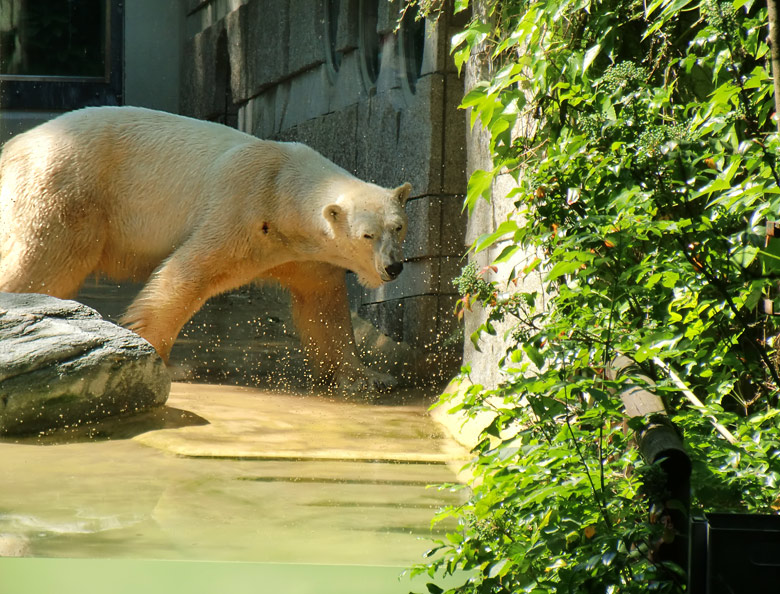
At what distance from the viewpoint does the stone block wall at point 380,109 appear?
266 inches

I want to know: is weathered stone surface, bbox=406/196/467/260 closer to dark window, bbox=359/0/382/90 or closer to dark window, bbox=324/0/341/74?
dark window, bbox=359/0/382/90

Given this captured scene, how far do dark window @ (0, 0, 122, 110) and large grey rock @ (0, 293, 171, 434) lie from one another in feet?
28.7

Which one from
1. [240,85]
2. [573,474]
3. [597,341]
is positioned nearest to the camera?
[573,474]

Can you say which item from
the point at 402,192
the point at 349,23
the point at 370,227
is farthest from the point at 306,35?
the point at 370,227

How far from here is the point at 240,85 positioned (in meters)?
10.4

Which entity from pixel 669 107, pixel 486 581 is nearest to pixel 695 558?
pixel 486 581

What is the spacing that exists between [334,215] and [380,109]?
6.26 feet

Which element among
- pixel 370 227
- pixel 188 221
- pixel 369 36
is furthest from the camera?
pixel 369 36

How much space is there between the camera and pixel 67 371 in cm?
439

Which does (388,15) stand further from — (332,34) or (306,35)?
(306,35)

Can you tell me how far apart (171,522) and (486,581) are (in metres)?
1.48

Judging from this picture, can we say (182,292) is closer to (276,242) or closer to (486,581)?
(276,242)

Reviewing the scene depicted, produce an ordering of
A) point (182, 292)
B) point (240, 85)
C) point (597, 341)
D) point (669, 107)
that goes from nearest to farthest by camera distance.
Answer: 1. point (597, 341)
2. point (669, 107)
3. point (182, 292)
4. point (240, 85)

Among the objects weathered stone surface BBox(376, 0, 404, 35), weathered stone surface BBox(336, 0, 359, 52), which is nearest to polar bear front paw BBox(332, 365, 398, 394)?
weathered stone surface BBox(376, 0, 404, 35)
